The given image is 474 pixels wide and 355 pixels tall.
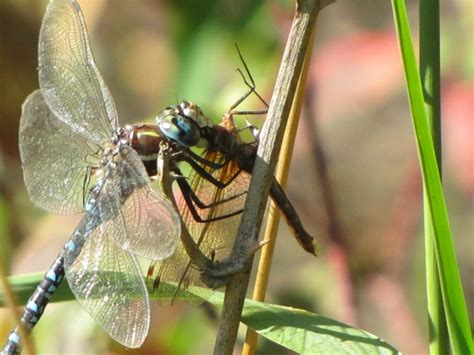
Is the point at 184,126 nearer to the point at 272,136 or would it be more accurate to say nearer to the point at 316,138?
the point at 272,136

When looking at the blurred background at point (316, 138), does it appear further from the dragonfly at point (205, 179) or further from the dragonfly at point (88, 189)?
the dragonfly at point (205, 179)

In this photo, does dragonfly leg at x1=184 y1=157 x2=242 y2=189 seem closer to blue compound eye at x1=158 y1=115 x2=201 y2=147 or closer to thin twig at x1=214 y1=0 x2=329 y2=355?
blue compound eye at x1=158 y1=115 x2=201 y2=147

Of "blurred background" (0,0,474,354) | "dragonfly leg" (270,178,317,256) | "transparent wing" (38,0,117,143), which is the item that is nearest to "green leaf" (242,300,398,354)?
Answer: "dragonfly leg" (270,178,317,256)

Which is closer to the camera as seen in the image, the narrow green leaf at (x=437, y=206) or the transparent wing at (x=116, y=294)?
the narrow green leaf at (x=437, y=206)

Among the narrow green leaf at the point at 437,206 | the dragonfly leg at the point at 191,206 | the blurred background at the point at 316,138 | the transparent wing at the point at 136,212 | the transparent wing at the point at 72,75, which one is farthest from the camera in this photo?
the blurred background at the point at 316,138

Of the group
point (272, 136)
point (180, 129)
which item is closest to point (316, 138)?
point (180, 129)

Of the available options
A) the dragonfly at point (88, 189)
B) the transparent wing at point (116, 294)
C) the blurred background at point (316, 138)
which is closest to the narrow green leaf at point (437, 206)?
the dragonfly at point (88, 189)

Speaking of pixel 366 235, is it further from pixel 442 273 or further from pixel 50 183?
pixel 442 273
